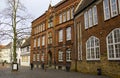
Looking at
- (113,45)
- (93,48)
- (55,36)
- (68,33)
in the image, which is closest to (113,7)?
(113,45)

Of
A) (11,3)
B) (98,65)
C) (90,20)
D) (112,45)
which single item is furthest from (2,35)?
(112,45)

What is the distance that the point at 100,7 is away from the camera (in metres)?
22.6

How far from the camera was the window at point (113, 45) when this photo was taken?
747 inches

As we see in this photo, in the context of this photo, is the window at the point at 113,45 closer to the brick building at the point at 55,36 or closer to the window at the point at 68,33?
the brick building at the point at 55,36

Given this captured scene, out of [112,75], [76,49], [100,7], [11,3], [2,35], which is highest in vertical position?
[11,3]

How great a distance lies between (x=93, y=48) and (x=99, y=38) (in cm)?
189

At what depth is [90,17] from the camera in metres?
25.6

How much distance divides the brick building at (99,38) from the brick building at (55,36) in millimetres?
5535

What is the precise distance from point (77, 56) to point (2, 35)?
1180 cm

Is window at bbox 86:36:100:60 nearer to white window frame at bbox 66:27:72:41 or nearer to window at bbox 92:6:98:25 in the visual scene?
window at bbox 92:6:98:25

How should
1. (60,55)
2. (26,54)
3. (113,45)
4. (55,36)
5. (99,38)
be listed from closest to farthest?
(113,45) → (99,38) → (60,55) → (55,36) → (26,54)

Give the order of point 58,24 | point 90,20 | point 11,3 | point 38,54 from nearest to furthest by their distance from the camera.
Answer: point 90,20 → point 11,3 → point 58,24 → point 38,54

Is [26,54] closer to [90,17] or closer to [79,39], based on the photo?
[79,39]

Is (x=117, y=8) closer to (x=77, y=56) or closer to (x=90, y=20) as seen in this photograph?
(x=90, y=20)
